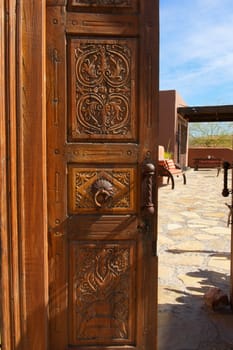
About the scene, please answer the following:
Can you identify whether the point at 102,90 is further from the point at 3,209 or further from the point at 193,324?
the point at 193,324

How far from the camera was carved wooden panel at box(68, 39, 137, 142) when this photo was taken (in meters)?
1.45

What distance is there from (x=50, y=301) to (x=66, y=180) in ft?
1.85

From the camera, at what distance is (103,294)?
1.56m

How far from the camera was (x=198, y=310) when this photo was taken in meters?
2.33

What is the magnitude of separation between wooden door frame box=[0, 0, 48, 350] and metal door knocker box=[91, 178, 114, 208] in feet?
0.72

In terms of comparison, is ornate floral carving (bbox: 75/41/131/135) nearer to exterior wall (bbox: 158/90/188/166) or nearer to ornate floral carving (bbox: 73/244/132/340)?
ornate floral carving (bbox: 73/244/132/340)

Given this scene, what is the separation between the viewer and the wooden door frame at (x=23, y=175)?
1348mm

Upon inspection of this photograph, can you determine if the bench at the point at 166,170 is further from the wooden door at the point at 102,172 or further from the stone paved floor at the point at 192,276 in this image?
the wooden door at the point at 102,172

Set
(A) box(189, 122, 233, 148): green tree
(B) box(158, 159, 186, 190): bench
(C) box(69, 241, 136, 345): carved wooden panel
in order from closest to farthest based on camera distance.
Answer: (C) box(69, 241, 136, 345): carved wooden panel, (B) box(158, 159, 186, 190): bench, (A) box(189, 122, 233, 148): green tree

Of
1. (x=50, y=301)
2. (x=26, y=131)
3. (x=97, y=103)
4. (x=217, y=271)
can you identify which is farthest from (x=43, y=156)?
(x=217, y=271)

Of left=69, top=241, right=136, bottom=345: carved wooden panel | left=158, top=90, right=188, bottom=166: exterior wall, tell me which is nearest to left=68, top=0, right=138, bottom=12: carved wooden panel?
left=69, top=241, right=136, bottom=345: carved wooden panel

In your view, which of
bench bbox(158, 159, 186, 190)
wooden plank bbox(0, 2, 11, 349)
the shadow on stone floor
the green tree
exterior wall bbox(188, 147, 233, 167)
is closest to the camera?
wooden plank bbox(0, 2, 11, 349)

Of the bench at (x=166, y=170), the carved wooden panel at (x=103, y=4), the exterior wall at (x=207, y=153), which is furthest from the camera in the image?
the exterior wall at (x=207, y=153)

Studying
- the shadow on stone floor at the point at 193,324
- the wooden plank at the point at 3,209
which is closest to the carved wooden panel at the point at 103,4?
the wooden plank at the point at 3,209
